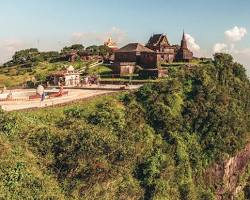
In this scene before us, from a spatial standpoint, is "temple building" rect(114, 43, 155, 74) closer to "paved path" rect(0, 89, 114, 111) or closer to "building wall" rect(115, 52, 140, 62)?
"building wall" rect(115, 52, 140, 62)

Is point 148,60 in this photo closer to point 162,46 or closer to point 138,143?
point 162,46

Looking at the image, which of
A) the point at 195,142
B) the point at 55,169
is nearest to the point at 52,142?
the point at 55,169


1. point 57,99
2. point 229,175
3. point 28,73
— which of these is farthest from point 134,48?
point 57,99

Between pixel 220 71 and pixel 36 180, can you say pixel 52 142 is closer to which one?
pixel 36 180

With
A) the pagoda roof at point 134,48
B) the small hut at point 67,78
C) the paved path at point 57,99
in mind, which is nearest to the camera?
the paved path at point 57,99

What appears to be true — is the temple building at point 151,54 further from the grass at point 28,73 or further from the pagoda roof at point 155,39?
the grass at point 28,73

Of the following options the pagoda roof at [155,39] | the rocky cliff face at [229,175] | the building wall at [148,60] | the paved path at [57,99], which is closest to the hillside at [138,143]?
the rocky cliff face at [229,175]

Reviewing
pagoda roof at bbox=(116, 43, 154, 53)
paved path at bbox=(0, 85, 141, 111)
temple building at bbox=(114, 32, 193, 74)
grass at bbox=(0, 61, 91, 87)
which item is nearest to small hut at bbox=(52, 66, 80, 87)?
grass at bbox=(0, 61, 91, 87)
